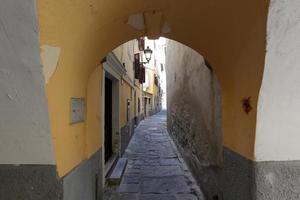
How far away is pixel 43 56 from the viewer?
4.82 ft

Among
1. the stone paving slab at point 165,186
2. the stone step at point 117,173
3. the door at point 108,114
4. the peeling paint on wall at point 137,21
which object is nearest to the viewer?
the peeling paint on wall at point 137,21

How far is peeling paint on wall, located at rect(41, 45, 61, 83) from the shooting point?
4.85ft

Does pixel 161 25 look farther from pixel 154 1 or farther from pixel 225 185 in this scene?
pixel 225 185

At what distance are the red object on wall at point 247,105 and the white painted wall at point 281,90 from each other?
0.50 feet

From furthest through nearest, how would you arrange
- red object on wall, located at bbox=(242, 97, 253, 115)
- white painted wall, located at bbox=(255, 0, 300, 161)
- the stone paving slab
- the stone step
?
the stone step → the stone paving slab → red object on wall, located at bbox=(242, 97, 253, 115) → white painted wall, located at bbox=(255, 0, 300, 161)

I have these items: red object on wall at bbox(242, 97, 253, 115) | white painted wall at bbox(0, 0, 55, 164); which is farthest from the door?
white painted wall at bbox(0, 0, 55, 164)

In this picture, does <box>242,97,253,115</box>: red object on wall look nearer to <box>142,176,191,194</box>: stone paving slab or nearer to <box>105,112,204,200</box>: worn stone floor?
<box>105,112,204,200</box>: worn stone floor

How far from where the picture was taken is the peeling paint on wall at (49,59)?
148 centimetres

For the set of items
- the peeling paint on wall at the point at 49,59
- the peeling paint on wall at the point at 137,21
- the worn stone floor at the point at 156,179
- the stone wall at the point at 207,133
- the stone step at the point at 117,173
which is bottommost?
the worn stone floor at the point at 156,179

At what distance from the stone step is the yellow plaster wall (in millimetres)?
2540

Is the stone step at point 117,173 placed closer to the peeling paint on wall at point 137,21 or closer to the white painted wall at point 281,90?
the peeling paint on wall at point 137,21

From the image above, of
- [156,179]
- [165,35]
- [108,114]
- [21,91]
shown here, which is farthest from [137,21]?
[108,114]

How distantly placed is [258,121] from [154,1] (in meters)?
1.10

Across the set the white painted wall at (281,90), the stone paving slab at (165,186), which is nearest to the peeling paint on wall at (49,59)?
the white painted wall at (281,90)
